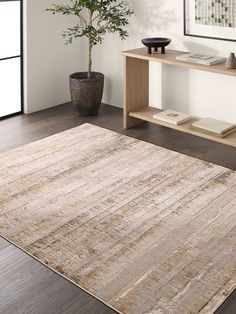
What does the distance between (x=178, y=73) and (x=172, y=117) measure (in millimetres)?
454

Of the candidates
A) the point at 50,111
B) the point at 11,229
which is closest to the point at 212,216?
the point at 11,229

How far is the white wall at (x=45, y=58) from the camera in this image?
368 centimetres

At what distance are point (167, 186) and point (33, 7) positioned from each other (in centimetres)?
189

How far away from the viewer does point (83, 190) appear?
256 centimetres

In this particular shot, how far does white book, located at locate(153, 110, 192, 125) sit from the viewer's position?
3.20 m

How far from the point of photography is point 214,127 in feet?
9.98

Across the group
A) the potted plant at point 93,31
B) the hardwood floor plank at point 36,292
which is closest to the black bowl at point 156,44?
the potted plant at point 93,31

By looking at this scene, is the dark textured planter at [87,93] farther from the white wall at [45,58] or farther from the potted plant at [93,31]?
the white wall at [45,58]

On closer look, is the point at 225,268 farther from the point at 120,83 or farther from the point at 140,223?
the point at 120,83

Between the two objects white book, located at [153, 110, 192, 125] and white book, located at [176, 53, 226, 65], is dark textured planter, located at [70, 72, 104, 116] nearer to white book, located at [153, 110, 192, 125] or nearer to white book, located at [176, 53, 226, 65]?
white book, located at [153, 110, 192, 125]

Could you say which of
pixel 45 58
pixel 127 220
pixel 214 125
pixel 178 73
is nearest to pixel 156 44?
pixel 178 73

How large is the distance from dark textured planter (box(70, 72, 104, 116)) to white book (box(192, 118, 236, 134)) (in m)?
0.95

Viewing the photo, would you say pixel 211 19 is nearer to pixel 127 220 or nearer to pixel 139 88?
pixel 139 88

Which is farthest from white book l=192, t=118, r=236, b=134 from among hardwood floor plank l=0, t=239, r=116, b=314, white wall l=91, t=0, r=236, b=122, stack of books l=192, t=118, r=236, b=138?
hardwood floor plank l=0, t=239, r=116, b=314
